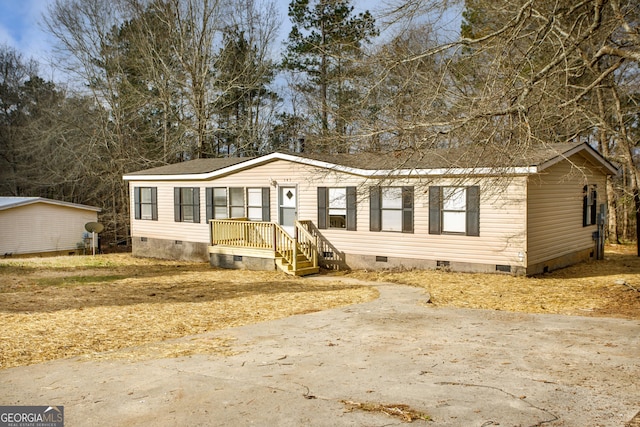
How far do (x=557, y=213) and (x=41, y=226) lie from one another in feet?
71.2

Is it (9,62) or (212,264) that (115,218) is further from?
(9,62)

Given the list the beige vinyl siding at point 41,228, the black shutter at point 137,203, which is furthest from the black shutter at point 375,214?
the beige vinyl siding at point 41,228

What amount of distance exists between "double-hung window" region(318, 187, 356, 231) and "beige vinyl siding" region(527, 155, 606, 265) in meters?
4.85

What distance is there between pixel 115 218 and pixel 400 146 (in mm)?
22272

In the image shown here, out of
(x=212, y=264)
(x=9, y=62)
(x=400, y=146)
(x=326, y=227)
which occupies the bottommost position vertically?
(x=212, y=264)

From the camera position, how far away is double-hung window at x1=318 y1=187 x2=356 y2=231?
51.8 ft

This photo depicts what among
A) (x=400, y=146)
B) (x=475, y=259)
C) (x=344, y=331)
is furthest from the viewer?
(x=475, y=259)

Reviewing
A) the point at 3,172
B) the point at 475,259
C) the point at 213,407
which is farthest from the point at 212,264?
the point at 3,172

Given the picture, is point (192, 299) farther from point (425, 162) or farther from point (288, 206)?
point (425, 162)

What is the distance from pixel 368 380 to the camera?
546cm

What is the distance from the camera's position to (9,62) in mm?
34500

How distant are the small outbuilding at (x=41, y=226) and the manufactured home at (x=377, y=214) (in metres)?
7.83

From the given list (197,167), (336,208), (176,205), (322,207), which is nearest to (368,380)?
(336,208)

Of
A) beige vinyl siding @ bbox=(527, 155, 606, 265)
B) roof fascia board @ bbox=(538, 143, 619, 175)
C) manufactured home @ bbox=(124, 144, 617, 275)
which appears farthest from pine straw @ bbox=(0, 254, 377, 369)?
roof fascia board @ bbox=(538, 143, 619, 175)
